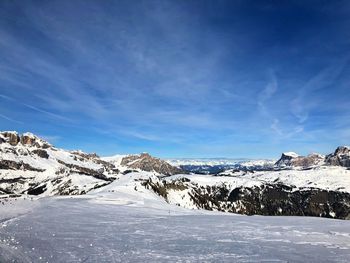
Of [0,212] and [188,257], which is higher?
[0,212]

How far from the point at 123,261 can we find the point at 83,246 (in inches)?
129

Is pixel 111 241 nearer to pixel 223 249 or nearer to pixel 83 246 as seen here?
pixel 83 246

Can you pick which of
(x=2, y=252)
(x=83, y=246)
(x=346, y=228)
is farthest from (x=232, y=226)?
(x=2, y=252)

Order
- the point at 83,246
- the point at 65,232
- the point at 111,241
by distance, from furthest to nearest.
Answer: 1. the point at 65,232
2. the point at 111,241
3. the point at 83,246

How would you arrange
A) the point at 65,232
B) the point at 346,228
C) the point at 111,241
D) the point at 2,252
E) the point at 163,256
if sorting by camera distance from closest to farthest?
1. the point at 2,252
2. the point at 163,256
3. the point at 111,241
4. the point at 65,232
5. the point at 346,228

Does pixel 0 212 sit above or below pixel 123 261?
above

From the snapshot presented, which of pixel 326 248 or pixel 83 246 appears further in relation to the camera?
pixel 326 248

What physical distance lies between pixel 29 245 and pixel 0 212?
13.6 meters

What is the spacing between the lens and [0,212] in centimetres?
2831

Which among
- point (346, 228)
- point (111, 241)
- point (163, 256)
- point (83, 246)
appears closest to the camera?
point (163, 256)

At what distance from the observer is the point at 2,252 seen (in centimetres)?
1455

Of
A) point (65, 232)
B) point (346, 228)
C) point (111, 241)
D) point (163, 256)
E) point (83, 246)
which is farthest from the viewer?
point (346, 228)

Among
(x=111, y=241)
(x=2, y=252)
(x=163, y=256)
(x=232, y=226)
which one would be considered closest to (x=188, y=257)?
(x=163, y=256)

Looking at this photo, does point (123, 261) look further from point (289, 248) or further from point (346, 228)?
point (346, 228)
